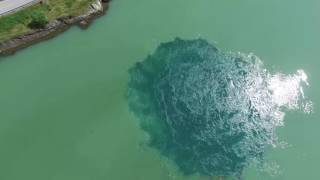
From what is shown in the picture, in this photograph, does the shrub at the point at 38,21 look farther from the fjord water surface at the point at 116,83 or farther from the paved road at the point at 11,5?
the fjord water surface at the point at 116,83

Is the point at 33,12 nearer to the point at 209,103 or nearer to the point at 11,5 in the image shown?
the point at 11,5

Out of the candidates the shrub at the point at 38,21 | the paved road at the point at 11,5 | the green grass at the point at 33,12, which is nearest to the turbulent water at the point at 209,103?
the green grass at the point at 33,12

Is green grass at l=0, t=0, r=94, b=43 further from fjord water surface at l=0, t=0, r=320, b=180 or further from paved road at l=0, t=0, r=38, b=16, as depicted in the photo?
fjord water surface at l=0, t=0, r=320, b=180

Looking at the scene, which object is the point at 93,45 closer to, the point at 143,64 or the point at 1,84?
the point at 143,64

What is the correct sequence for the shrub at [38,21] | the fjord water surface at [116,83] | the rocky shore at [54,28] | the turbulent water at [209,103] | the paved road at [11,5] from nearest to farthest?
the fjord water surface at [116,83] → the turbulent water at [209,103] → the rocky shore at [54,28] → the shrub at [38,21] → the paved road at [11,5]

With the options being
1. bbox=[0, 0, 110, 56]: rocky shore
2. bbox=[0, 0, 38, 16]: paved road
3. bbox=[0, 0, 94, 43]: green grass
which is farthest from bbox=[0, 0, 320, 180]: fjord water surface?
bbox=[0, 0, 38, 16]: paved road

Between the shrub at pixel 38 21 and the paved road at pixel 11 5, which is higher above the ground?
the paved road at pixel 11 5

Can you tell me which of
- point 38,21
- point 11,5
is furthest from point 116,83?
point 11,5
